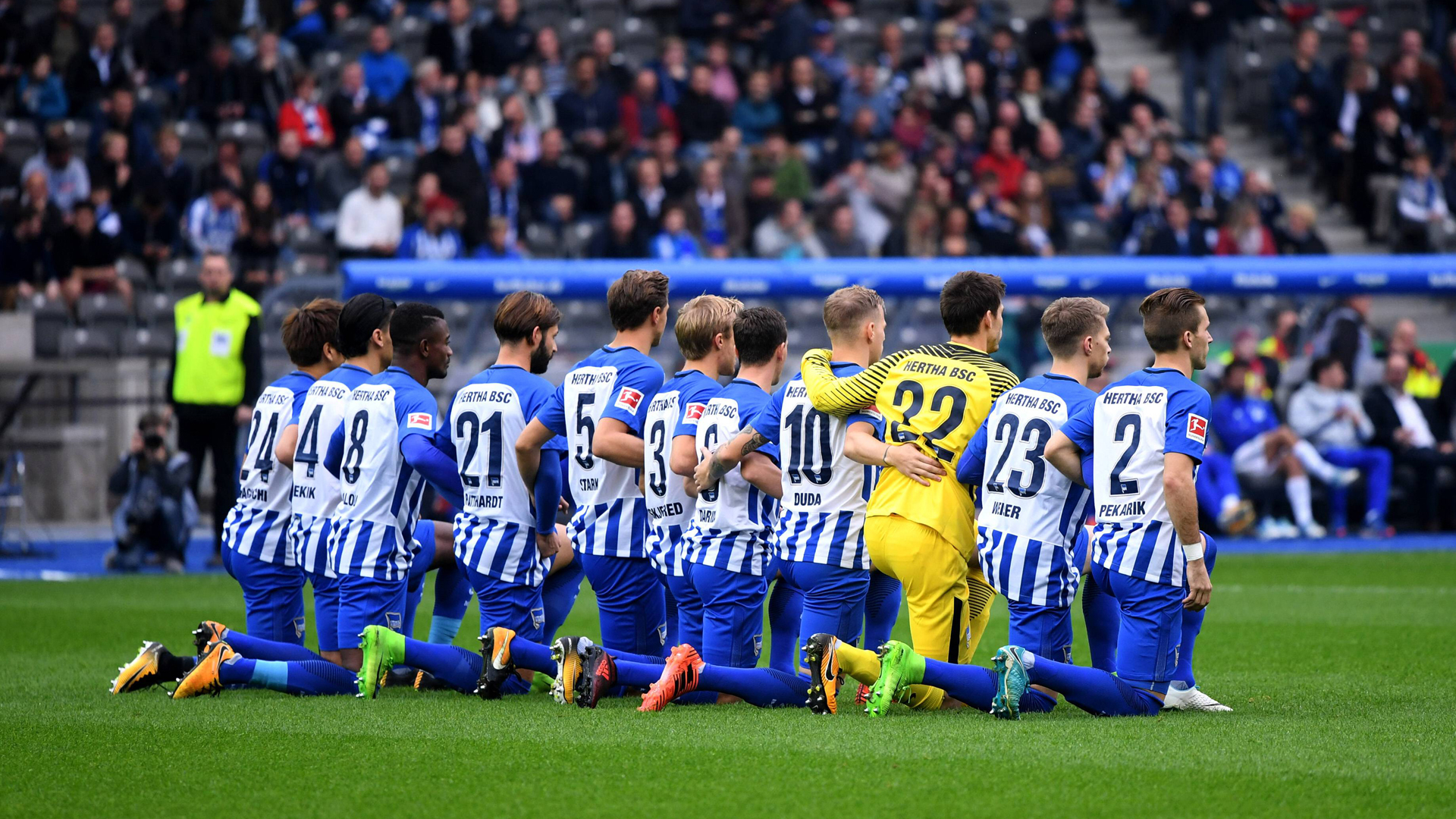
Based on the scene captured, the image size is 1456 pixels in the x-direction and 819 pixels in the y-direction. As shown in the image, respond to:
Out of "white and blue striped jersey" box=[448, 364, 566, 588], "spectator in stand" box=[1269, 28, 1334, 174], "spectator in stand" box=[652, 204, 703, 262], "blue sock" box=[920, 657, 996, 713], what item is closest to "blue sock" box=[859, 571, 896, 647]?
"blue sock" box=[920, 657, 996, 713]

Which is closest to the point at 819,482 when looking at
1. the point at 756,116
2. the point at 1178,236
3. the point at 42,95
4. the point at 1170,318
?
the point at 1170,318

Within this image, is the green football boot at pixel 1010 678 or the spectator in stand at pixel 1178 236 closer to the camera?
the green football boot at pixel 1010 678

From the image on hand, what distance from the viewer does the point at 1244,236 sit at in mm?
18625

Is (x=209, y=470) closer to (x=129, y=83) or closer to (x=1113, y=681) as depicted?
(x=129, y=83)

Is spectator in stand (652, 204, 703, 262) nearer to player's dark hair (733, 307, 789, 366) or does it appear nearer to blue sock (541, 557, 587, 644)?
blue sock (541, 557, 587, 644)

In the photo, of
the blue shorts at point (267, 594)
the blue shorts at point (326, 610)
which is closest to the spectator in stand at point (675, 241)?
the blue shorts at point (267, 594)

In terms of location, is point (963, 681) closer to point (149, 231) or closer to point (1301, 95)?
point (149, 231)

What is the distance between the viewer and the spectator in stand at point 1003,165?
19.3 meters

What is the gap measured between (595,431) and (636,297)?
1.99 feet

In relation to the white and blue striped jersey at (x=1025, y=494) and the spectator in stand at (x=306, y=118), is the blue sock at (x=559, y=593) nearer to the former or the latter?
the white and blue striped jersey at (x=1025, y=494)

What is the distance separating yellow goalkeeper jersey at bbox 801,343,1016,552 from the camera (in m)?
6.47

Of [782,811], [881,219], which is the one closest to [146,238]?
[881,219]

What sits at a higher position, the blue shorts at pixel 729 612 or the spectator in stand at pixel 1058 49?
the spectator in stand at pixel 1058 49

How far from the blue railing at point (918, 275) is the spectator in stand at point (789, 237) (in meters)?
1.72
